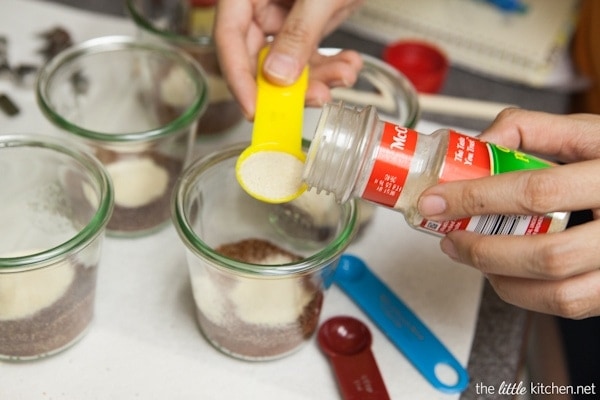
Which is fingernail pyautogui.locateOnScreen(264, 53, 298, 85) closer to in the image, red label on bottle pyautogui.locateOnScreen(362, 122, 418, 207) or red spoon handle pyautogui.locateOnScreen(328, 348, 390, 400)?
red label on bottle pyautogui.locateOnScreen(362, 122, 418, 207)

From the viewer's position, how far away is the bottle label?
0.53 metres

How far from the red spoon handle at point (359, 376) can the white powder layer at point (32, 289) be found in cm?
25

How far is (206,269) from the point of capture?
63cm

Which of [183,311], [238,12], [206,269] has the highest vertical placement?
[238,12]

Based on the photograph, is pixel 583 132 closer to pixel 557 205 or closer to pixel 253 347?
pixel 557 205

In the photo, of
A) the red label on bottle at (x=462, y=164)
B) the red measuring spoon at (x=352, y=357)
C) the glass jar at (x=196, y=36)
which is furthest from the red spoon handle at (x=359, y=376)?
the glass jar at (x=196, y=36)

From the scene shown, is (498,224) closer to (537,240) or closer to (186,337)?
(537,240)

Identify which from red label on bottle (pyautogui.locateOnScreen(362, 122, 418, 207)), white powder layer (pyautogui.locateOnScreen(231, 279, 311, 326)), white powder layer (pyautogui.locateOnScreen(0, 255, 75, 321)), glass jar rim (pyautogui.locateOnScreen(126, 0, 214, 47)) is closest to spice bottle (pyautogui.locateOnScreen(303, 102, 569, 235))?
red label on bottle (pyautogui.locateOnScreen(362, 122, 418, 207))

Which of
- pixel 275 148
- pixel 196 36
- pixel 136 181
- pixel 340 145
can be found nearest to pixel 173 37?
pixel 196 36

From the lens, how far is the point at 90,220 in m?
0.67

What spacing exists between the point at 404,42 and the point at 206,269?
0.53 m

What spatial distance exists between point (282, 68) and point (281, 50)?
0.07ft

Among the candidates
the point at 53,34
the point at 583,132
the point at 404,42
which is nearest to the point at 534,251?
the point at 583,132

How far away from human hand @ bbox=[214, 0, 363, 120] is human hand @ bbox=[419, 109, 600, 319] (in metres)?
0.21
